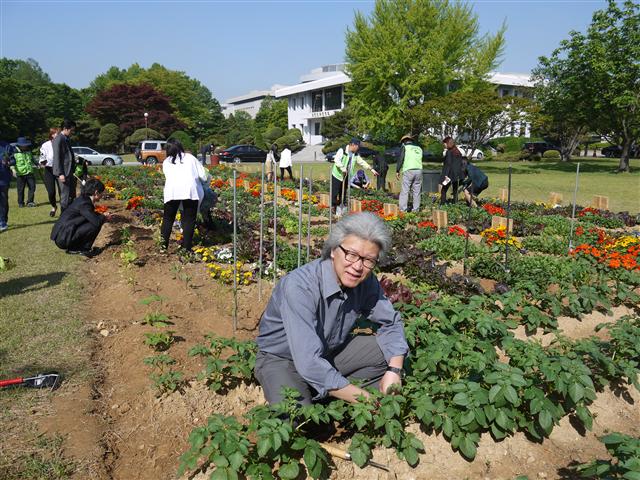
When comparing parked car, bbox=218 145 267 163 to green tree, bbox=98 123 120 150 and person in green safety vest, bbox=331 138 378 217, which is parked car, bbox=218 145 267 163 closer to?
green tree, bbox=98 123 120 150

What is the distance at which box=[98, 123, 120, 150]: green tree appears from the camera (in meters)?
44.1

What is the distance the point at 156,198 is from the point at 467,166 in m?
6.72

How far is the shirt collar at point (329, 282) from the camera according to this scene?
2.78 meters

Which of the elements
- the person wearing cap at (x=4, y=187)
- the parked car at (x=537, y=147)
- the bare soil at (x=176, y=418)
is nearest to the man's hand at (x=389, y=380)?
the bare soil at (x=176, y=418)

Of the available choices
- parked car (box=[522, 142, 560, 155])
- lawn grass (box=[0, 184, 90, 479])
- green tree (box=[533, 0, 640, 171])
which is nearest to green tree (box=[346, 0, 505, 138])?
green tree (box=[533, 0, 640, 171])

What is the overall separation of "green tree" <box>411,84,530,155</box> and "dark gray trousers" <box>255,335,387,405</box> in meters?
21.1

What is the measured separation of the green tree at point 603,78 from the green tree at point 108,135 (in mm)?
34487

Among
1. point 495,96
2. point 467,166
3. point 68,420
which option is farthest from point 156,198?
point 495,96

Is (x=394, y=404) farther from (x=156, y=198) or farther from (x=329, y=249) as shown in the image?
(x=156, y=198)

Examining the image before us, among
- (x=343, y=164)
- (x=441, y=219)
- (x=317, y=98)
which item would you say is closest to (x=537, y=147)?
(x=317, y=98)

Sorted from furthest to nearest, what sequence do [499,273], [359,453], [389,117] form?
[389,117], [499,273], [359,453]

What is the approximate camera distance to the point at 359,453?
242 centimetres

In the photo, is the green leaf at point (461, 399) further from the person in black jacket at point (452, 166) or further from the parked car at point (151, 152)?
the parked car at point (151, 152)

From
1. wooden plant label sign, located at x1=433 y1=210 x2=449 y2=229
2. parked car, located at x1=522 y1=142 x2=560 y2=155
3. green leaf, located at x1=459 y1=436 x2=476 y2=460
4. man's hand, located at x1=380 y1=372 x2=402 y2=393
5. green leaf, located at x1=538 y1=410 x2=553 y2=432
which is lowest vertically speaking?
green leaf, located at x1=459 y1=436 x2=476 y2=460
